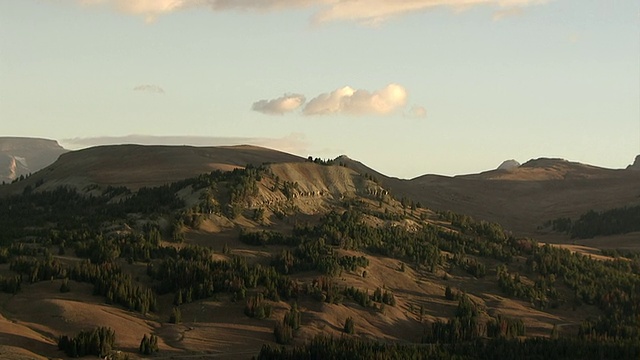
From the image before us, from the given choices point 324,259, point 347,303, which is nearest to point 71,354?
point 347,303

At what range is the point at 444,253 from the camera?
40156mm

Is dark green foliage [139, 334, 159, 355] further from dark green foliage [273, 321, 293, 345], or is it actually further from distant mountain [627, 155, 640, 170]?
distant mountain [627, 155, 640, 170]

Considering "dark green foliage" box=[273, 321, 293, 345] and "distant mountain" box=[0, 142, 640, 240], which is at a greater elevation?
"distant mountain" box=[0, 142, 640, 240]

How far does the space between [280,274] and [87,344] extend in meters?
11.9

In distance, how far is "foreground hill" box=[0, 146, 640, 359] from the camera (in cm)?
2466

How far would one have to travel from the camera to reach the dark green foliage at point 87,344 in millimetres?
20297

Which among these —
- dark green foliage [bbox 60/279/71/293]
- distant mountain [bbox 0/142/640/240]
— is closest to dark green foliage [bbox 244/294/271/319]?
dark green foliage [bbox 60/279/71/293]

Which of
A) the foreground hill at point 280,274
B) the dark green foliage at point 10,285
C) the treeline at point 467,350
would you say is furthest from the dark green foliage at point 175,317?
the dark green foliage at point 10,285

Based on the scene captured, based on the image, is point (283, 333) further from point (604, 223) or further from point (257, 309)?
point (604, 223)

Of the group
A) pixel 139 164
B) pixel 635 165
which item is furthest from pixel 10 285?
pixel 635 165

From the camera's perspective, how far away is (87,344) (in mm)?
20500

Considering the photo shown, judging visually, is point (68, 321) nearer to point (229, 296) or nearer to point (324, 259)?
point (229, 296)

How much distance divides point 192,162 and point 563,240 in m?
30.7

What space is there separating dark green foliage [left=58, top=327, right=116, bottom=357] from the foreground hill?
0.16m
